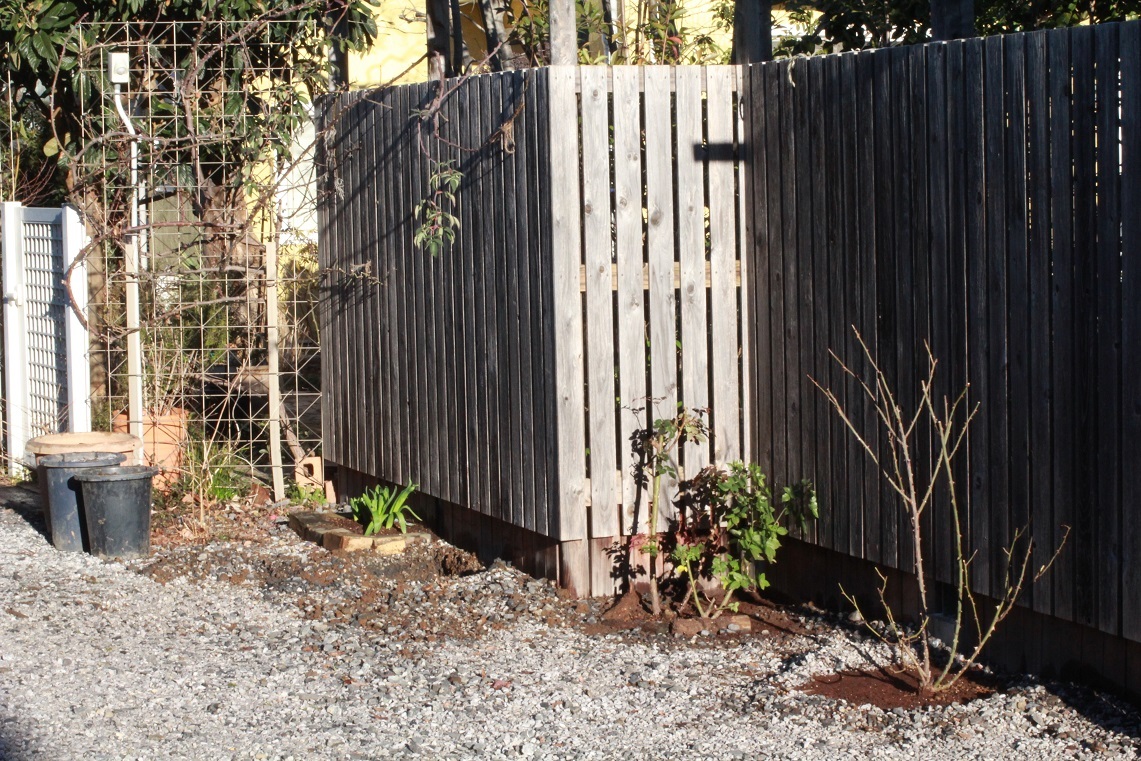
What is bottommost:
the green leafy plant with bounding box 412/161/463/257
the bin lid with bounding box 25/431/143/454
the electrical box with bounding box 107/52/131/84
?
the bin lid with bounding box 25/431/143/454

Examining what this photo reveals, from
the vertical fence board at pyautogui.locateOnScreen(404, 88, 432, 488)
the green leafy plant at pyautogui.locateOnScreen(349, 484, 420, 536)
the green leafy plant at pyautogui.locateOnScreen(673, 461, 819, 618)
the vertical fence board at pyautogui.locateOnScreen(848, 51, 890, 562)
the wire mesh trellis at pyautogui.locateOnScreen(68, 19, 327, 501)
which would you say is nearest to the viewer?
the vertical fence board at pyautogui.locateOnScreen(848, 51, 890, 562)

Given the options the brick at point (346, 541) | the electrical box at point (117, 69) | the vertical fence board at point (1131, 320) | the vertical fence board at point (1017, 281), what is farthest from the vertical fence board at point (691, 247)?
the electrical box at point (117, 69)

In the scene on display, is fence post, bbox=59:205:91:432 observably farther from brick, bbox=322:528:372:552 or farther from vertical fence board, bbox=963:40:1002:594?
vertical fence board, bbox=963:40:1002:594

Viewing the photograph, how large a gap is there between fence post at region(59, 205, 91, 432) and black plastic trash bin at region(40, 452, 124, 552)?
57.2 inches

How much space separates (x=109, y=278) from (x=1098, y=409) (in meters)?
6.52

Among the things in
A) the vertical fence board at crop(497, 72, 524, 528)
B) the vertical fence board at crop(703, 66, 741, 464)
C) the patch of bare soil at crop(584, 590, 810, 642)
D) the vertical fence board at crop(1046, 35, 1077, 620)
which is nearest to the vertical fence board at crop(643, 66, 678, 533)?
the vertical fence board at crop(703, 66, 741, 464)

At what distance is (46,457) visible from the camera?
25.1 ft

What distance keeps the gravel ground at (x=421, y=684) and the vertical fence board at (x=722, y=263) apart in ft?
3.39

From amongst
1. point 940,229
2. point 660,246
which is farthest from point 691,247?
point 940,229

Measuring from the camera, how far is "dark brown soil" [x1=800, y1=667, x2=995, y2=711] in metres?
5.05

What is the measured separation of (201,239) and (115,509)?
93.7 inches

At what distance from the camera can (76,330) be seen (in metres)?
9.16

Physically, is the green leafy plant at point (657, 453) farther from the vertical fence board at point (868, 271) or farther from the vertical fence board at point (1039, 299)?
the vertical fence board at point (1039, 299)

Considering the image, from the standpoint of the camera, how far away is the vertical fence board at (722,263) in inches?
252
